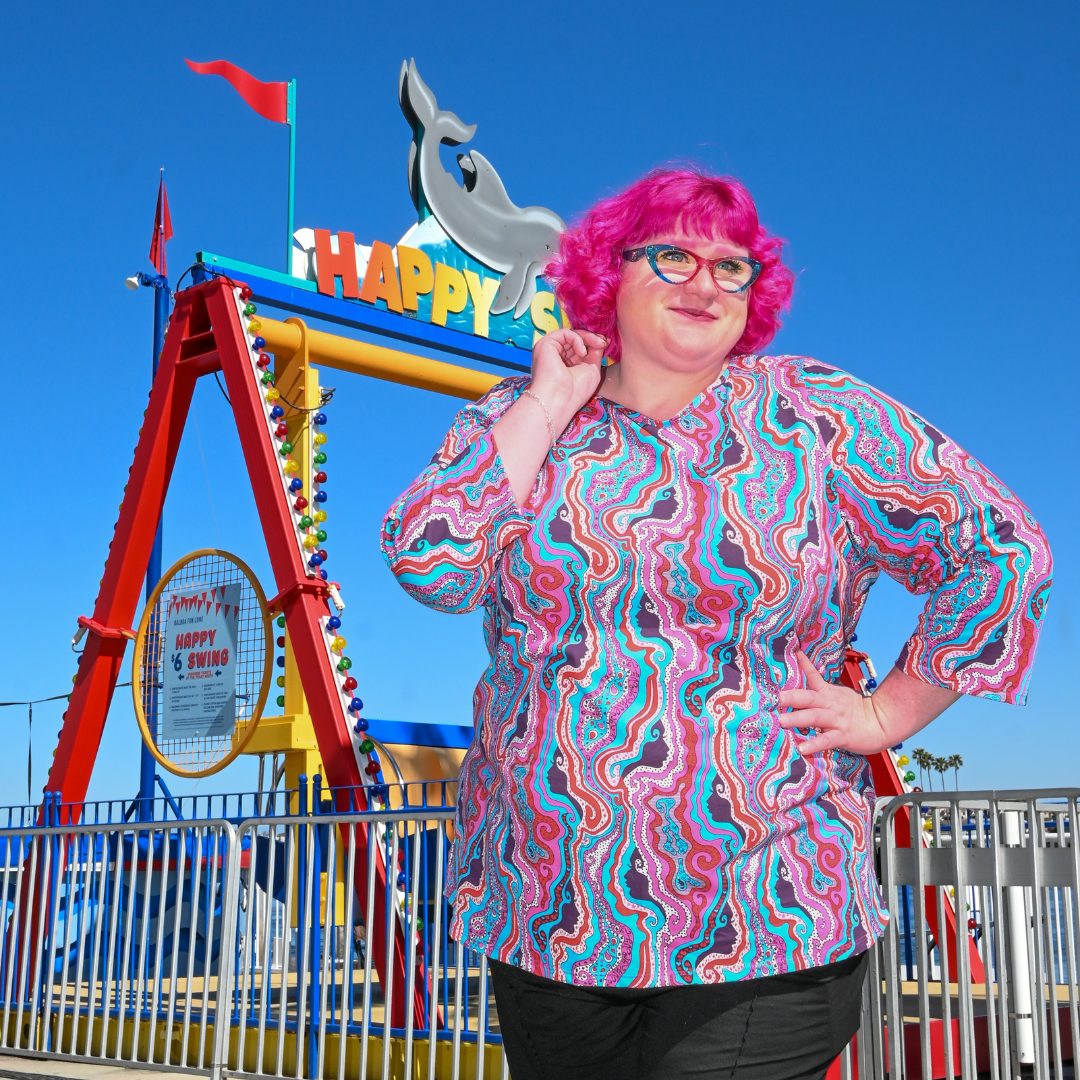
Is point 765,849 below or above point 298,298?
below

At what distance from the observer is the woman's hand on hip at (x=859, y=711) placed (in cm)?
138

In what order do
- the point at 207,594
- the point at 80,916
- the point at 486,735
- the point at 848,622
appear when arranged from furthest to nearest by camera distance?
the point at 207,594 < the point at 80,916 < the point at 848,622 < the point at 486,735

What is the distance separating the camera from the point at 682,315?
1550 millimetres

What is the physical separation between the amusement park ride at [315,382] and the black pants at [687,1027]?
13.5 ft

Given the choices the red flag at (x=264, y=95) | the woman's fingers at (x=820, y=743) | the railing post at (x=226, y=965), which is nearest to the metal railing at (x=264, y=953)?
the railing post at (x=226, y=965)

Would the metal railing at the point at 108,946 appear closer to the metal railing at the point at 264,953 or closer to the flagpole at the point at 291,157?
the metal railing at the point at 264,953

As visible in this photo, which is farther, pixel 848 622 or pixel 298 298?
pixel 298 298

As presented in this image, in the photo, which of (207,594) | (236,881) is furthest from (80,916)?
(207,594)

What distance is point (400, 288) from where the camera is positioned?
376 inches

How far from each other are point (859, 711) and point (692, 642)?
0.24 metres

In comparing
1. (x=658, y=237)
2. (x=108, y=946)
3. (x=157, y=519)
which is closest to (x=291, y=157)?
(x=157, y=519)

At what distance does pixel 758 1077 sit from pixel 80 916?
555 cm

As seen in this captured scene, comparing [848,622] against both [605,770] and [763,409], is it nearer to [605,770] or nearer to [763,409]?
[763,409]

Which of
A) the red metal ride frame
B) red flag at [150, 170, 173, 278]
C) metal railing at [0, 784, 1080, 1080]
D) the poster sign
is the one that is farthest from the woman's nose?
red flag at [150, 170, 173, 278]
